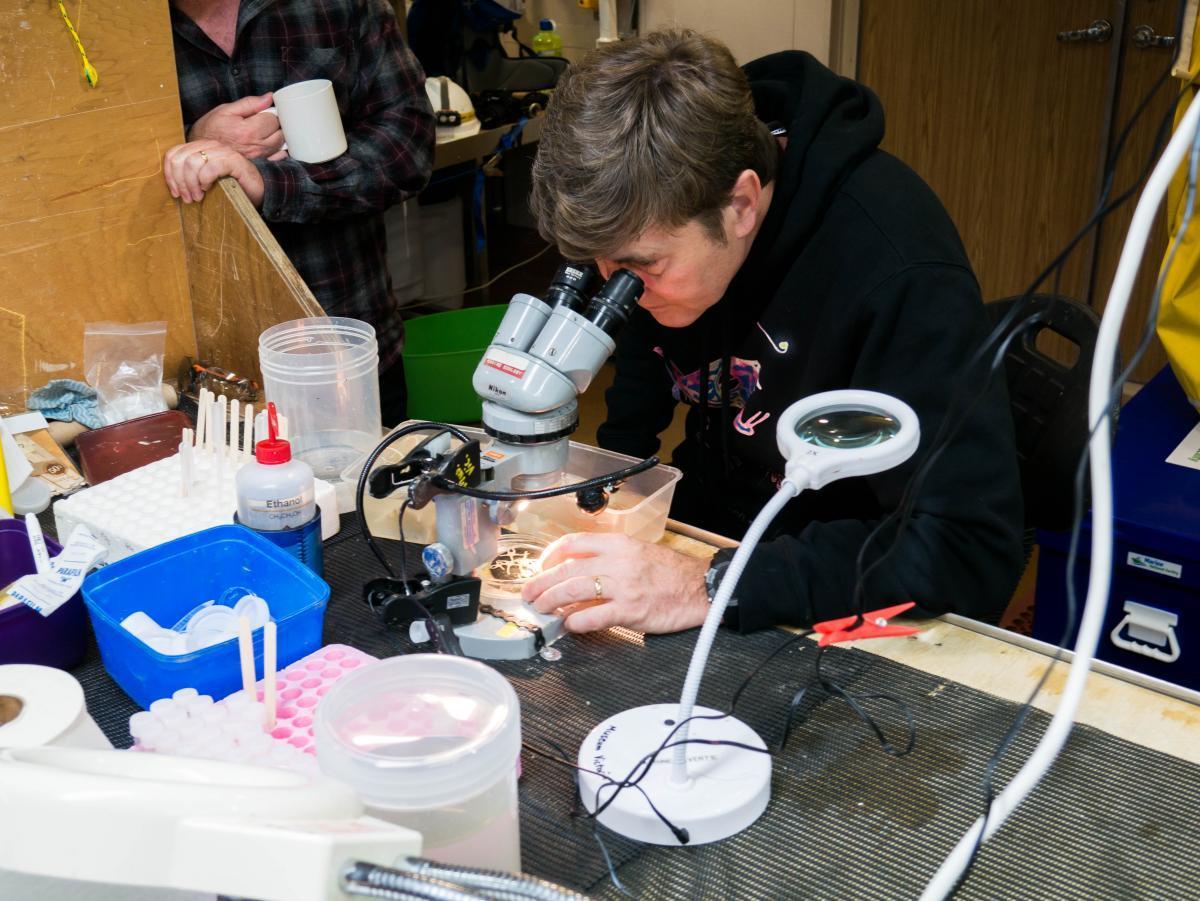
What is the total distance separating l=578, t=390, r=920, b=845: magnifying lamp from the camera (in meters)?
0.88

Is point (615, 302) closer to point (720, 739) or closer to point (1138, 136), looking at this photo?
point (720, 739)

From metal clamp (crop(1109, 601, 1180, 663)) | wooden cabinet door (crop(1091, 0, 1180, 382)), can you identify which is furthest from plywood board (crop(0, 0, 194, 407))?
wooden cabinet door (crop(1091, 0, 1180, 382))

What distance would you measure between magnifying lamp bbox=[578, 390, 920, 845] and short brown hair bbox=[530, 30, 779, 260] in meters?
0.38

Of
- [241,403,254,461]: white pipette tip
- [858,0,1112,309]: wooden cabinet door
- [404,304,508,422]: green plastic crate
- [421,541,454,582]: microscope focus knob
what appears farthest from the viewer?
[858,0,1112,309]: wooden cabinet door

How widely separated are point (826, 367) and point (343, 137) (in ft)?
3.25

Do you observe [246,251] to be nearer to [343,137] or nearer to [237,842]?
[343,137]

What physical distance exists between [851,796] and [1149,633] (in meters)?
1.03

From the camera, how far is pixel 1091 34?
3287 mm

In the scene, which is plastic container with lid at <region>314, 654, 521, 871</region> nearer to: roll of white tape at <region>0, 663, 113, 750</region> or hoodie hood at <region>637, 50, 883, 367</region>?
roll of white tape at <region>0, 663, 113, 750</region>

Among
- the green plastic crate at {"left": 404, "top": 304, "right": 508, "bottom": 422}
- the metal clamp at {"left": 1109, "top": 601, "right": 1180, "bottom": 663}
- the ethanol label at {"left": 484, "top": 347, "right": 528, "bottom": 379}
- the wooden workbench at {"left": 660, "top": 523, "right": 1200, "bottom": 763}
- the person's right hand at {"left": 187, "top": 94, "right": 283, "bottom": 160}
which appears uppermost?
the person's right hand at {"left": 187, "top": 94, "right": 283, "bottom": 160}

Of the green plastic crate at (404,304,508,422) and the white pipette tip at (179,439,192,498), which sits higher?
the white pipette tip at (179,439,192,498)

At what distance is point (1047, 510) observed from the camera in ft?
5.13

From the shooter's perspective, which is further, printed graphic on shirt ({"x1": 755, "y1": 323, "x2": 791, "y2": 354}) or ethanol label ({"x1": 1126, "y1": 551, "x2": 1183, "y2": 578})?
ethanol label ({"x1": 1126, "y1": 551, "x2": 1183, "y2": 578})

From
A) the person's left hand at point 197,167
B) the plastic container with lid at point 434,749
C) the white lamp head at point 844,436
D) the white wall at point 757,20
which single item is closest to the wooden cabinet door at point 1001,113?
the white wall at point 757,20
